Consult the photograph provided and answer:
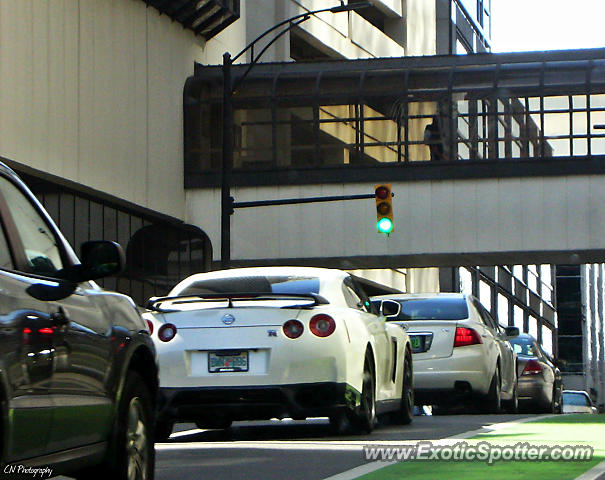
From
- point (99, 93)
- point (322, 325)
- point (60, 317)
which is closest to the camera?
point (60, 317)

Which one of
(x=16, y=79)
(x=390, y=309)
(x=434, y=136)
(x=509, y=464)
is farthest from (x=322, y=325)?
(x=434, y=136)

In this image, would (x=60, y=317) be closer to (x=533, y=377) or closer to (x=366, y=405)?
(x=366, y=405)

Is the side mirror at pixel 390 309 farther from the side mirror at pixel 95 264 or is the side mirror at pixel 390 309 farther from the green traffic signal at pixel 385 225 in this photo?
the green traffic signal at pixel 385 225

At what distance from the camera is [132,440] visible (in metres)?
7.39

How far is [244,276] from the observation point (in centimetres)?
1320

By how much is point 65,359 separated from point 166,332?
19.5ft

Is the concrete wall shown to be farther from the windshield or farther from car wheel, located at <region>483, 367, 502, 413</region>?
the windshield

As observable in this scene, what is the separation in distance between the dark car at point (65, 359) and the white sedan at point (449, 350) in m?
10.0

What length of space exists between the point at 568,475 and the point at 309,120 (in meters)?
31.0

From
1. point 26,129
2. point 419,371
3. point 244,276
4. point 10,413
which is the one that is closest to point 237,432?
point 244,276

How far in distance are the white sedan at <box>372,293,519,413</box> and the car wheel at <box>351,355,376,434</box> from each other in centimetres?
427

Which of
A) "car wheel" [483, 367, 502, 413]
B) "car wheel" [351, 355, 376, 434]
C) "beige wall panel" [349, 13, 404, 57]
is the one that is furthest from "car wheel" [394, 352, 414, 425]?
"beige wall panel" [349, 13, 404, 57]

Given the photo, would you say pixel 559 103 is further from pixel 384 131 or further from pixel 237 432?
pixel 237 432

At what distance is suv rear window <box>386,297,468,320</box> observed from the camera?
17.8 m
